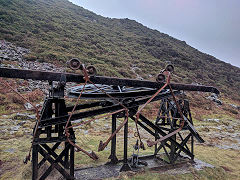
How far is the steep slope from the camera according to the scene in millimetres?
27875

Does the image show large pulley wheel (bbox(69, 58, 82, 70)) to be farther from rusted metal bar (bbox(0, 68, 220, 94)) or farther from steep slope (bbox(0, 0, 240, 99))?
steep slope (bbox(0, 0, 240, 99))

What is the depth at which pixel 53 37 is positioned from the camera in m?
33.8

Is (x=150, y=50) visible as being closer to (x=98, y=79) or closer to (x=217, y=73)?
(x=217, y=73)

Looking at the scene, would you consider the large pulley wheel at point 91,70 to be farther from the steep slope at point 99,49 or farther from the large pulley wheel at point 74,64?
the steep slope at point 99,49

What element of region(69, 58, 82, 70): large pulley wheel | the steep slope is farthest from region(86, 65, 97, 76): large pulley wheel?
the steep slope

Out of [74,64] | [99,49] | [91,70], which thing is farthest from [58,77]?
[99,49]

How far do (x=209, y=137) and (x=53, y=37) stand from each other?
30795 mm

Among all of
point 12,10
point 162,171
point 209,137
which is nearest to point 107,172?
point 162,171

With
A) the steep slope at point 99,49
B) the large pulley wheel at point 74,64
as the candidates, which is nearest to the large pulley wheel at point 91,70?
the large pulley wheel at point 74,64

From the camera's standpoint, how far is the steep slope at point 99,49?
27.9 meters

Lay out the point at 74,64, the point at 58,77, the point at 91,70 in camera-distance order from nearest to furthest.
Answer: the point at 74,64
the point at 58,77
the point at 91,70

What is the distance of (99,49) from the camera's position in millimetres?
37531

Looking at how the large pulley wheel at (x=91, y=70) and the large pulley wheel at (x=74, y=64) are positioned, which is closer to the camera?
the large pulley wheel at (x=74, y=64)

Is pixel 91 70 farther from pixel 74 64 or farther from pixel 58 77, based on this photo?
pixel 58 77
